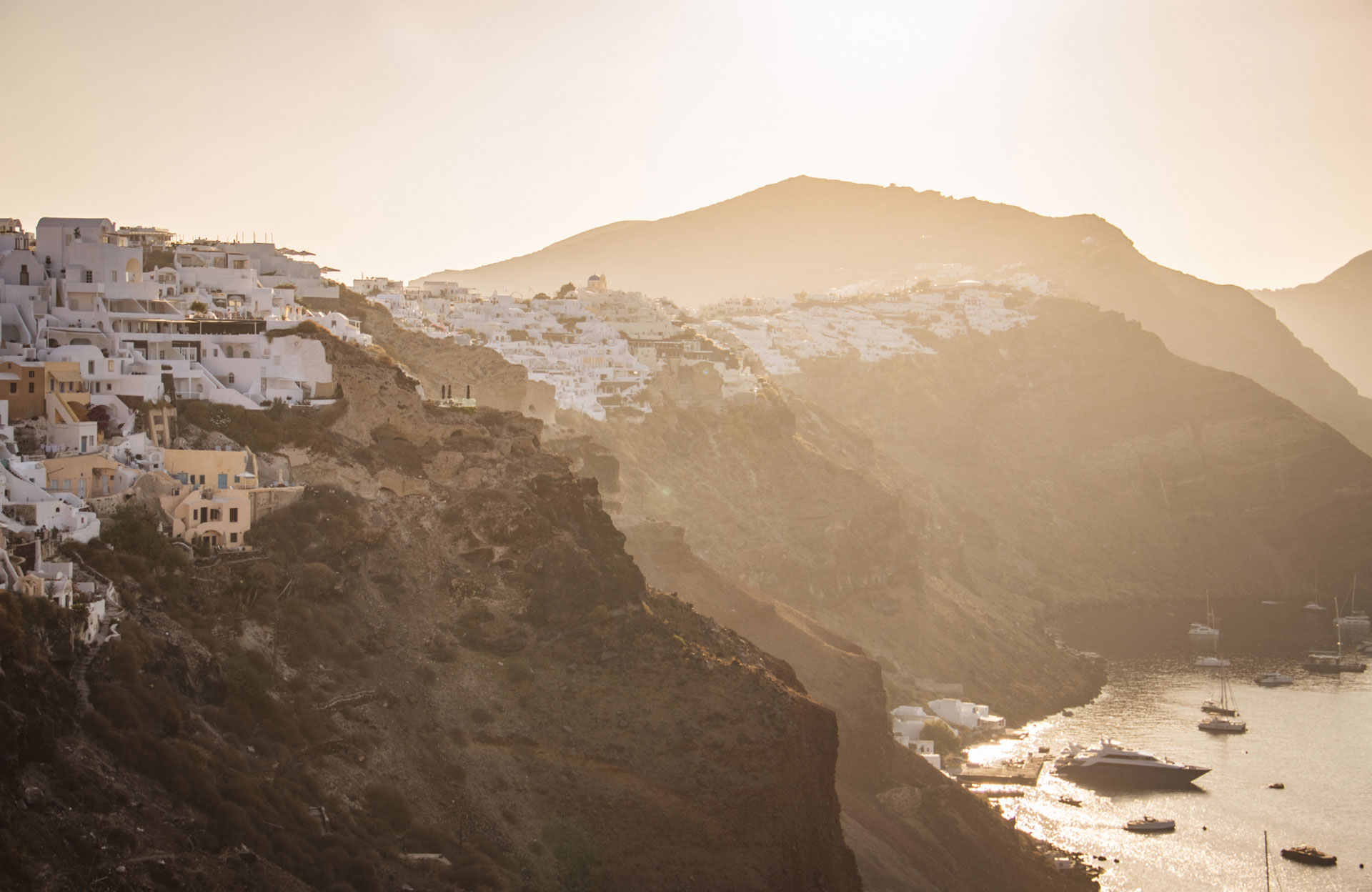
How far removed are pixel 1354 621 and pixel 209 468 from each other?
88.9 meters

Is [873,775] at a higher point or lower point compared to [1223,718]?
higher

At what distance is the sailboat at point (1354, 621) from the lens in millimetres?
99875

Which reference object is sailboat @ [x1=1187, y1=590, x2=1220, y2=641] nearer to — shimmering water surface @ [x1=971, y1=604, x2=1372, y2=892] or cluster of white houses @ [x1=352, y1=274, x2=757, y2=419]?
shimmering water surface @ [x1=971, y1=604, x2=1372, y2=892]

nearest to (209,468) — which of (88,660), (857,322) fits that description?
(88,660)

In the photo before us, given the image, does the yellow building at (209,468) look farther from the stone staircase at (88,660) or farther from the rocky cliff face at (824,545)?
the rocky cliff face at (824,545)

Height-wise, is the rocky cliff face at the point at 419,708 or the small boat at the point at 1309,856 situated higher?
the rocky cliff face at the point at 419,708

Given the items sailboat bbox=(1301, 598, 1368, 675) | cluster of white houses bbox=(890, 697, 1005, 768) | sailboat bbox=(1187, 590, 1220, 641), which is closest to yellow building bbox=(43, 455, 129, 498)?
cluster of white houses bbox=(890, 697, 1005, 768)

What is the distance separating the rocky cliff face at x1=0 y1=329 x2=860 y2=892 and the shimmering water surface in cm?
2154

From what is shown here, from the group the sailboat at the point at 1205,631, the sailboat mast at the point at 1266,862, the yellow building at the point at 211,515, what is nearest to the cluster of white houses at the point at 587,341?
the yellow building at the point at 211,515

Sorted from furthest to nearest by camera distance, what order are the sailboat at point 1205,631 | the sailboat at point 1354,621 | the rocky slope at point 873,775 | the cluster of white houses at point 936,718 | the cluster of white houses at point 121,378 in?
1. the sailboat at point 1354,621
2. the sailboat at point 1205,631
3. the cluster of white houses at point 936,718
4. the rocky slope at point 873,775
5. the cluster of white houses at point 121,378

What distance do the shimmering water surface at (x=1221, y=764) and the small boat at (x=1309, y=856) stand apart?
33 centimetres

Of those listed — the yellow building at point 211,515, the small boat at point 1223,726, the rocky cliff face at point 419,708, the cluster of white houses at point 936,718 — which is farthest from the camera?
the small boat at point 1223,726

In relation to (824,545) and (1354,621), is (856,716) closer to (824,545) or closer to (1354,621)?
(824,545)

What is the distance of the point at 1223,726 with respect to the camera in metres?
71.7
